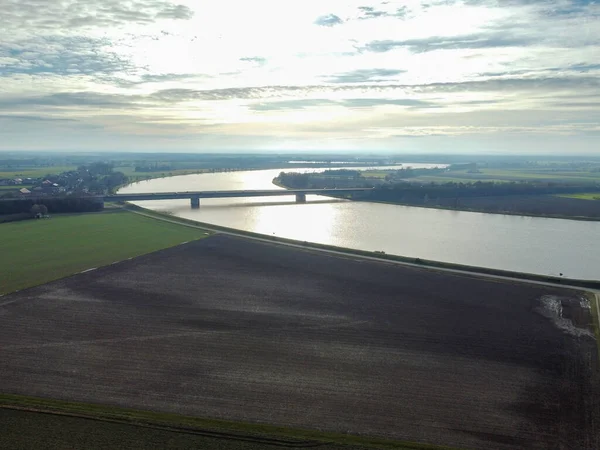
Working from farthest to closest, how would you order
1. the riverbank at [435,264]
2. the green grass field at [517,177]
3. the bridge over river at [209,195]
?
the green grass field at [517,177] < the bridge over river at [209,195] < the riverbank at [435,264]

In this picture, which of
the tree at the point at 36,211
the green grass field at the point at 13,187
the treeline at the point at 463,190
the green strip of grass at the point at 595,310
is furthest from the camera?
the green grass field at the point at 13,187

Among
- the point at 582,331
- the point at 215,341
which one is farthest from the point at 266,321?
the point at 582,331

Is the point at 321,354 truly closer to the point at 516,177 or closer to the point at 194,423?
the point at 194,423

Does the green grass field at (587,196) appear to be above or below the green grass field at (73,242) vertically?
above

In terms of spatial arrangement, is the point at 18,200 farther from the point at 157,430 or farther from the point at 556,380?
the point at 556,380

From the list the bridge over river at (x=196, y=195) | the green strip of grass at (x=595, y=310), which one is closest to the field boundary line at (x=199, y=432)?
the green strip of grass at (x=595, y=310)

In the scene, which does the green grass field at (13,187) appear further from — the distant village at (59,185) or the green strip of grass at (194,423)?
the green strip of grass at (194,423)
